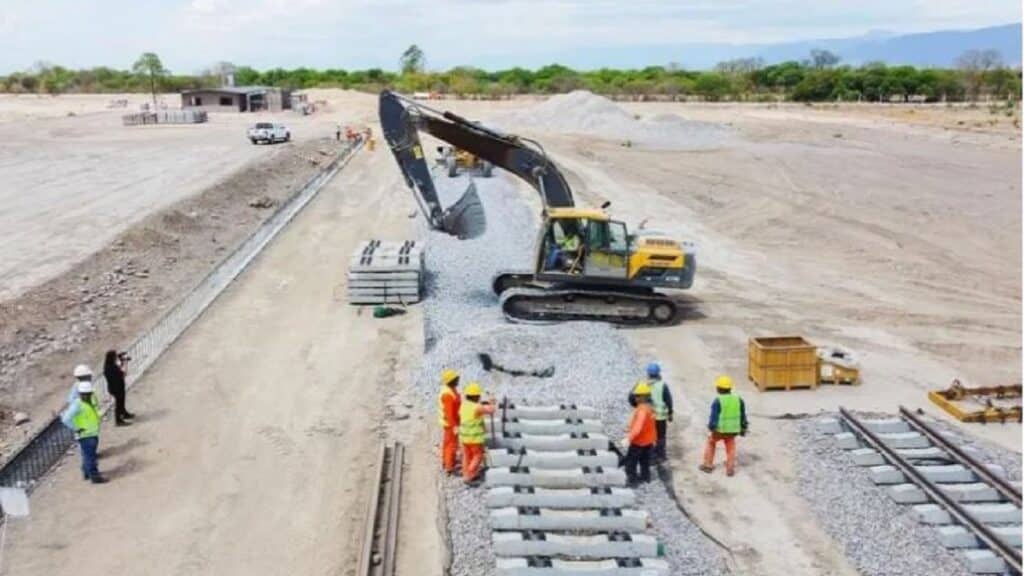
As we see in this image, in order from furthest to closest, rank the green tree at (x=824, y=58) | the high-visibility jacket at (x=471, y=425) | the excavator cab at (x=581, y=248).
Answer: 1. the green tree at (x=824, y=58)
2. the excavator cab at (x=581, y=248)
3. the high-visibility jacket at (x=471, y=425)

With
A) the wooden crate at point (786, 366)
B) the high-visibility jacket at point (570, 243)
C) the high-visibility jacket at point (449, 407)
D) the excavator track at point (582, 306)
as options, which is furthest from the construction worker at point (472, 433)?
the high-visibility jacket at point (570, 243)

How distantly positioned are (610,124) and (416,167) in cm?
5149

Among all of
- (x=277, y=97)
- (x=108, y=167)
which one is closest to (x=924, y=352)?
(x=108, y=167)

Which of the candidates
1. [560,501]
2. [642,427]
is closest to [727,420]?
[642,427]

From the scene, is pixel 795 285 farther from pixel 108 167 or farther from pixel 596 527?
pixel 108 167

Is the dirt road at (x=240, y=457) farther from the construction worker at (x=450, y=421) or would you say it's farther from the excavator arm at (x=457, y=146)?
the excavator arm at (x=457, y=146)

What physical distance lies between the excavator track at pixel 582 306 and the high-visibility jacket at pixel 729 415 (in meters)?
7.42

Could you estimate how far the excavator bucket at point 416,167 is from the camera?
20.8m

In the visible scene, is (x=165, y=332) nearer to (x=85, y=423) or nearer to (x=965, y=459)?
(x=85, y=423)

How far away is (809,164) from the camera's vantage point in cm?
5153

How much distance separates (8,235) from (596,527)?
25909 mm

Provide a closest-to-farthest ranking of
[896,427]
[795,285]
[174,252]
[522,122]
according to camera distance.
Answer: [896,427]
[795,285]
[174,252]
[522,122]

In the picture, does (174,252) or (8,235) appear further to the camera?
(8,235)

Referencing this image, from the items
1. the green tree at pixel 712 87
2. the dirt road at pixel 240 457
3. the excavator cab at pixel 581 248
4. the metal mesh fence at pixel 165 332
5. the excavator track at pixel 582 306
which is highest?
the green tree at pixel 712 87
